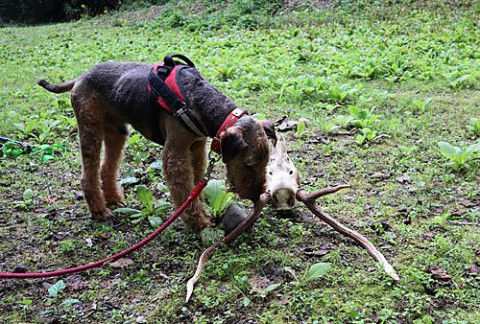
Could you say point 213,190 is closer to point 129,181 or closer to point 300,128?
point 129,181

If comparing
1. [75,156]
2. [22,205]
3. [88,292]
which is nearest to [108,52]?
[75,156]

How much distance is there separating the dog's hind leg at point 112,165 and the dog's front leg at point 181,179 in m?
1.04

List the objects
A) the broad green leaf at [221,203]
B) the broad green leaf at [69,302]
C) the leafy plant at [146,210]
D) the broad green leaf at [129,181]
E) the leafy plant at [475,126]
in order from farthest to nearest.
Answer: the leafy plant at [475,126]
the broad green leaf at [129,181]
the leafy plant at [146,210]
the broad green leaf at [221,203]
the broad green leaf at [69,302]

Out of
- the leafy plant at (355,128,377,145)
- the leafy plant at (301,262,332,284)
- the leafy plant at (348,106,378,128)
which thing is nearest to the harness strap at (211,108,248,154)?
the leafy plant at (301,262,332,284)

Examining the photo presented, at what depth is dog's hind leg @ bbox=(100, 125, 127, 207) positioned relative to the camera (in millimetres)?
4949

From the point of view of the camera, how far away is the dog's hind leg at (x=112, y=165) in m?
4.95

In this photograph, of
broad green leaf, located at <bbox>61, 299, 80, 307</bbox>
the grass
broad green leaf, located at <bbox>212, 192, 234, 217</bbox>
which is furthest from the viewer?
broad green leaf, located at <bbox>212, 192, 234, 217</bbox>

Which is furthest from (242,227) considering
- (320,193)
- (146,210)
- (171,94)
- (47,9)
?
(47,9)

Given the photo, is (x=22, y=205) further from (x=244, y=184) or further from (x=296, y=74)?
(x=296, y=74)

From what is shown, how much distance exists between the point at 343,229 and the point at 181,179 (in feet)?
4.95

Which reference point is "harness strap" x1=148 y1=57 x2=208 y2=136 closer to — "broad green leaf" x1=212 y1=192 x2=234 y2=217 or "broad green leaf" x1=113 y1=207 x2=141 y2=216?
"broad green leaf" x1=212 y1=192 x2=234 y2=217

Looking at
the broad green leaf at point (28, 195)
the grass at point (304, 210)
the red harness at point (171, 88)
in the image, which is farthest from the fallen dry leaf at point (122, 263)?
the broad green leaf at point (28, 195)

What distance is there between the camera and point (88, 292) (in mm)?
3574

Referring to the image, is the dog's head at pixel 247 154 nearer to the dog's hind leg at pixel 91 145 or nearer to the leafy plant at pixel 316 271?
the leafy plant at pixel 316 271
